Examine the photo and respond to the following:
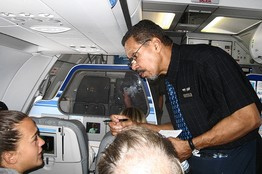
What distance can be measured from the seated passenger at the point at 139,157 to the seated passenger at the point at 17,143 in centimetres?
140

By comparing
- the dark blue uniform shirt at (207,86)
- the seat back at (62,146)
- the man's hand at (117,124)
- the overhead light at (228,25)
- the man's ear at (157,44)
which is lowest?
the seat back at (62,146)

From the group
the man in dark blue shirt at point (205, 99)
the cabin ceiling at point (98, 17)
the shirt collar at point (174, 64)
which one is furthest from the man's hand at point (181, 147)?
the cabin ceiling at point (98, 17)

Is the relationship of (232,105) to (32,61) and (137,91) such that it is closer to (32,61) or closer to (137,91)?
(137,91)

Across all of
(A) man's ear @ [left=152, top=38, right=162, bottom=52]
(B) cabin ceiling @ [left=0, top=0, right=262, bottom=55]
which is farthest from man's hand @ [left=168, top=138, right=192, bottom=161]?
(B) cabin ceiling @ [left=0, top=0, right=262, bottom=55]

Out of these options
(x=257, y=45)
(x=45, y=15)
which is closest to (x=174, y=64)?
(x=45, y=15)

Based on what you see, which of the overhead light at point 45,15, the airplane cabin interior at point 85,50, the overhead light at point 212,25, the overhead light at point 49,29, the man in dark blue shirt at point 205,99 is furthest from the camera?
the overhead light at point 212,25

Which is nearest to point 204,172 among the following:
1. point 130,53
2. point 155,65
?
point 155,65

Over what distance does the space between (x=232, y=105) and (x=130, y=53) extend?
32.9 inches

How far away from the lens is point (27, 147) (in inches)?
81.4

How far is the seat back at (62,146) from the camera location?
281 cm

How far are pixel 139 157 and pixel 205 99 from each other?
1130 millimetres

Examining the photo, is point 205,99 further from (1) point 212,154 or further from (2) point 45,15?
(2) point 45,15

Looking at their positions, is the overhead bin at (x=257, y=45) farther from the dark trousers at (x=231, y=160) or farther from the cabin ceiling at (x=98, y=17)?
the dark trousers at (x=231, y=160)

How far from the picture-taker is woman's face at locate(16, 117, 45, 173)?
203 centimetres
